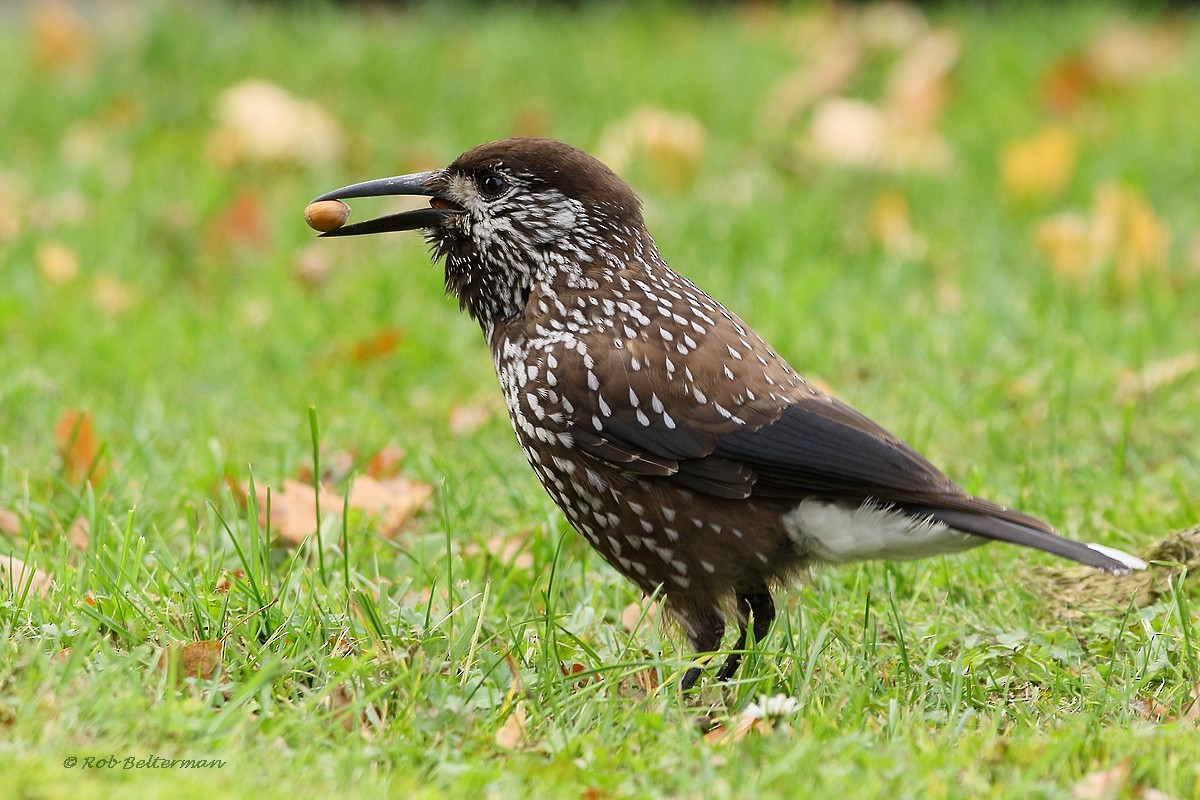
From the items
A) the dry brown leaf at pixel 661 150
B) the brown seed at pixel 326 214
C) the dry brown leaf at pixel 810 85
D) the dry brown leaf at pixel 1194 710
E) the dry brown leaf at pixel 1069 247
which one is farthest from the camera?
the dry brown leaf at pixel 810 85

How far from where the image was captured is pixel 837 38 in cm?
939

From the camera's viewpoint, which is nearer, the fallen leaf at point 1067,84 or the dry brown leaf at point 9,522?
the dry brown leaf at point 9,522

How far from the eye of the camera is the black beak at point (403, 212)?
4.11m

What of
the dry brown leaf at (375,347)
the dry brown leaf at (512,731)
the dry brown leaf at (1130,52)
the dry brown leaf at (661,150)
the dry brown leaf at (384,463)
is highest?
the dry brown leaf at (1130,52)

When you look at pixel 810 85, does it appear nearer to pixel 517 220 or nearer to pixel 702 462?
pixel 517 220

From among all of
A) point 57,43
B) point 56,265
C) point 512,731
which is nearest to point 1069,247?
point 56,265

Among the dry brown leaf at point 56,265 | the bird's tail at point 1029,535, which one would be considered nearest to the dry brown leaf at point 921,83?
the dry brown leaf at point 56,265

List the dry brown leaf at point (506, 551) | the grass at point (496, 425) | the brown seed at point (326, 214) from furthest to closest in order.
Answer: the brown seed at point (326, 214)
the dry brown leaf at point (506, 551)
the grass at point (496, 425)

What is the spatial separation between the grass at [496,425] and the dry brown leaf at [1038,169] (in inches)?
3.6

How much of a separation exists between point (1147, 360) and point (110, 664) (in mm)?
4029

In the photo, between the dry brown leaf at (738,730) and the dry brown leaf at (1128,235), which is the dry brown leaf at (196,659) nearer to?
the dry brown leaf at (738,730)

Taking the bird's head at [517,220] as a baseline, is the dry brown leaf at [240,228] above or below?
above

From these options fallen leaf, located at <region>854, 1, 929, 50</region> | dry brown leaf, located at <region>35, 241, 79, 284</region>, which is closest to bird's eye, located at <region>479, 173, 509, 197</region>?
dry brown leaf, located at <region>35, 241, 79, 284</region>

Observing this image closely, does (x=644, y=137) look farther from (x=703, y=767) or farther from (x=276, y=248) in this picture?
(x=703, y=767)
